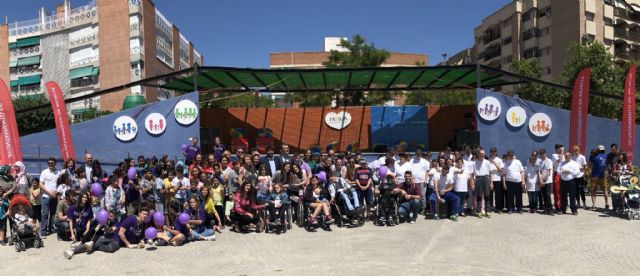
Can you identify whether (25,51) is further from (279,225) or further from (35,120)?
(279,225)

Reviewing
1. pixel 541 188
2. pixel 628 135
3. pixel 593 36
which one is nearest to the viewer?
pixel 541 188

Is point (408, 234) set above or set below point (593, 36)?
below

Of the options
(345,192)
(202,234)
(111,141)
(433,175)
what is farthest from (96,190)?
(433,175)

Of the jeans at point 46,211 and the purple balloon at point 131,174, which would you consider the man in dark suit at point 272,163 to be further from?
the jeans at point 46,211

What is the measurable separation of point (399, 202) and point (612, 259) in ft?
13.2

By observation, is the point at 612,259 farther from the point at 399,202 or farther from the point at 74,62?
the point at 74,62

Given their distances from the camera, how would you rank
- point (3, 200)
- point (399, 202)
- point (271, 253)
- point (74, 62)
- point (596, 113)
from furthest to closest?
1. point (74, 62)
2. point (596, 113)
3. point (399, 202)
4. point (3, 200)
5. point (271, 253)

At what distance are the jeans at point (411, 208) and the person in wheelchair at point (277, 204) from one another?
2.49m

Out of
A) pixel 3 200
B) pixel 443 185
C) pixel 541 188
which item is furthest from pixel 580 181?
pixel 3 200

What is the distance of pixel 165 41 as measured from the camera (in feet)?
186

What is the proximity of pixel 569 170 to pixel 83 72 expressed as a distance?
5038 cm

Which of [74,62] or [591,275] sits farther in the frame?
[74,62]

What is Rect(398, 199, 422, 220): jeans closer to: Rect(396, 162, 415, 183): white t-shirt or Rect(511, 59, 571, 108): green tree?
Rect(396, 162, 415, 183): white t-shirt

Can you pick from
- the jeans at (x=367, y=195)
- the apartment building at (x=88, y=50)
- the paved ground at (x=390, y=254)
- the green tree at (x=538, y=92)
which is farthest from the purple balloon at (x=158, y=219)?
the apartment building at (x=88, y=50)
